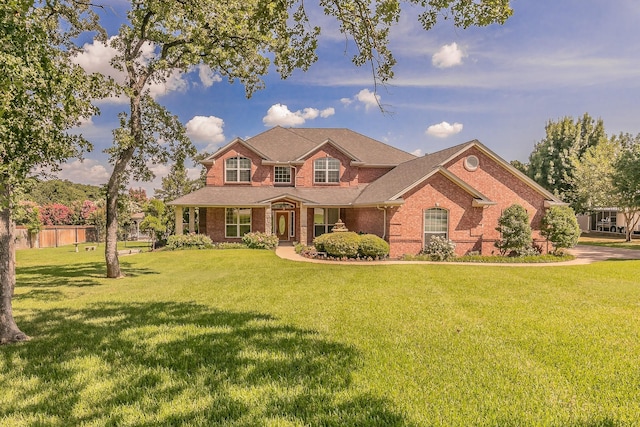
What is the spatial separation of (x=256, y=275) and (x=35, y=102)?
8631 millimetres

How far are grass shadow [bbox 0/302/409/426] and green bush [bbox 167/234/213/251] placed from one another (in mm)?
16304

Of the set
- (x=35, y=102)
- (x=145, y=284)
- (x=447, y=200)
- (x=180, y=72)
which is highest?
(x=180, y=72)

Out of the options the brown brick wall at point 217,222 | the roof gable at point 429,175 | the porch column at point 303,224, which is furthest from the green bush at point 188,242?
the roof gable at point 429,175

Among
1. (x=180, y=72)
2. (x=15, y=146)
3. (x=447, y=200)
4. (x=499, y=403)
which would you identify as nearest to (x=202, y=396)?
(x=499, y=403)

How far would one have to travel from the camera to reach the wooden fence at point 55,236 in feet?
93.9

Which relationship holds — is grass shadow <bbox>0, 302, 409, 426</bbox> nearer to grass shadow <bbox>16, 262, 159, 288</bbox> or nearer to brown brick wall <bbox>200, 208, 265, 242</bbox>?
grass shadow <bbox>16, 262, 159, 288</bbox>

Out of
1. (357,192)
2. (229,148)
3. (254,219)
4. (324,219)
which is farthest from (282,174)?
(357,192)

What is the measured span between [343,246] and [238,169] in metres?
12.9

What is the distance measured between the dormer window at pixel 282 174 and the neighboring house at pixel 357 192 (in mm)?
81

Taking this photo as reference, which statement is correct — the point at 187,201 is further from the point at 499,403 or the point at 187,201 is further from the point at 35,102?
the point at 499,403

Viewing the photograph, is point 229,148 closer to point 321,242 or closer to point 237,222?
point 237,222

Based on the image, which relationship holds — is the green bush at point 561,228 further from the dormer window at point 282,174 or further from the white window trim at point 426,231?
the dormer window at point 282,174

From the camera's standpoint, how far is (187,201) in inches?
928

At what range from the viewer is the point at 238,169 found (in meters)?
26.2
